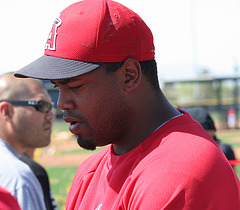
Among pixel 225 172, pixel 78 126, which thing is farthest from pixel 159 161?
pixel 78 126

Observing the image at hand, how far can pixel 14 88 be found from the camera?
11.9 feet

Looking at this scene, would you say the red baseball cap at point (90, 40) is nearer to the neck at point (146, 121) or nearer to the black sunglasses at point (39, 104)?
the neck at point (146, 121)

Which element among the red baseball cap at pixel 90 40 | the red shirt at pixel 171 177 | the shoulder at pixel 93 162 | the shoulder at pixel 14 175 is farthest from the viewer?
the shoulder at pixel 14 175

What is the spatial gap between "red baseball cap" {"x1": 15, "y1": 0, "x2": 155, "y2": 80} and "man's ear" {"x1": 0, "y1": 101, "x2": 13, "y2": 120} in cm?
187

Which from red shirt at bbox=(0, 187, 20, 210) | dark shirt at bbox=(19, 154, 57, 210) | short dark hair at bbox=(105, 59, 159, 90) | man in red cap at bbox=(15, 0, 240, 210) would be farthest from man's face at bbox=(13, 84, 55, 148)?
red shirt at bbox=(0, 187, 20, 210)

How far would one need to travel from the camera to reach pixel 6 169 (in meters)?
2.79

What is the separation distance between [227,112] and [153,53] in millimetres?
25976

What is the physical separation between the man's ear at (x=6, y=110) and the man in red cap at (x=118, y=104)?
1.83 m

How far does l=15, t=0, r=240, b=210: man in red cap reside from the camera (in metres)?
1.53

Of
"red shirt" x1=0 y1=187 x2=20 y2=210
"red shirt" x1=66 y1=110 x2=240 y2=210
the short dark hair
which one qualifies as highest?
the short dark hair

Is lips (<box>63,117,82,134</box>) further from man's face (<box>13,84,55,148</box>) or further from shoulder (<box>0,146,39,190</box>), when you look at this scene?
man's face (<box>13,84,55,148</box>)

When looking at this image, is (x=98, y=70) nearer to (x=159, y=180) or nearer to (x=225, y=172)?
(x=159, y=180)

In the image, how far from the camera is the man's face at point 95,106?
67.4 inches

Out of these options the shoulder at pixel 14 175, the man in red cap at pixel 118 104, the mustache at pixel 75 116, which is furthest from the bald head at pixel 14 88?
the mustache at pixel 75 116
